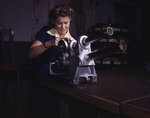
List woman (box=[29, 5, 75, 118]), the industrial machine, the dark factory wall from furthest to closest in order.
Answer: the dark factory wall → woman (box=[29, 5, 75, 118]) → the industrial machine

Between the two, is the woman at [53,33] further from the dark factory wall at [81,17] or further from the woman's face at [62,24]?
the dark factory wall at [81,17]

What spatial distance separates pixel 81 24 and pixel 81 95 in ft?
9.48

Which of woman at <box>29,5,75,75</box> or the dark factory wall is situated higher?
the dark factory wall

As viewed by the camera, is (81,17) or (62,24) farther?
(81,17)

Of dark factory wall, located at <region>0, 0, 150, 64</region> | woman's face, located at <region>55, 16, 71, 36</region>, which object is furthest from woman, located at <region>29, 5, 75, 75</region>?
dark factory wall, located at <region>0, 0, 150, 64</region>

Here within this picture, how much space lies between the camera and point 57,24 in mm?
1768

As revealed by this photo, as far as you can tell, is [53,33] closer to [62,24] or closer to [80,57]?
[62,24]

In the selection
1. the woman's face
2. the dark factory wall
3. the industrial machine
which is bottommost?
the industrial machine

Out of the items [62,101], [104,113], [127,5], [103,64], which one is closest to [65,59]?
[62,101]

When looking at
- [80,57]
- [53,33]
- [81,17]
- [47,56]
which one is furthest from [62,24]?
[81,17]

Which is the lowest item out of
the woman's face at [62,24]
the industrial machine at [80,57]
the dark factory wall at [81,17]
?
the industrial machine at [80,57]

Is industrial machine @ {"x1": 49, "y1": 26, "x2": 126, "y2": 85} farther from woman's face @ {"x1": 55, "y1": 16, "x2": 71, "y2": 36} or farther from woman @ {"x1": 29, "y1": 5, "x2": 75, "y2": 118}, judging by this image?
woman's face @ {"x1": 55, "y1": 16, "x2": 71, "y2": 36}

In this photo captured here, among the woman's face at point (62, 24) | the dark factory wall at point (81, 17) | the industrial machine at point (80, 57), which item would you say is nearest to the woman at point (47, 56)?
the woman's face at point (62, 24)

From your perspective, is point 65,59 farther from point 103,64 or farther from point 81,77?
point 103,64
